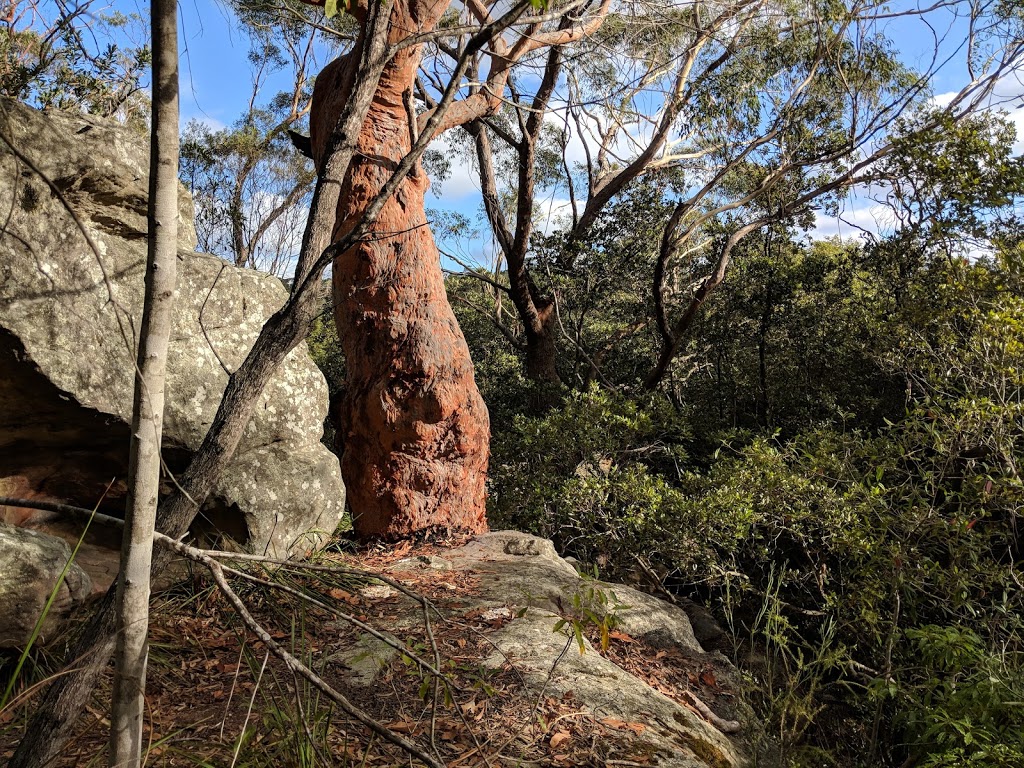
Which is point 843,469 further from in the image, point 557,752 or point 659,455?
point 557,752

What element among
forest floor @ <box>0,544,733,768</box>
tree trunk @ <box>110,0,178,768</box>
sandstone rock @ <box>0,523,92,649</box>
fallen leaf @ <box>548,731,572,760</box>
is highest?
tree trunk @ <box>110,0,178,768</box>

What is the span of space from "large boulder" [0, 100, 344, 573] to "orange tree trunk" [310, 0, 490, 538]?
72 cm

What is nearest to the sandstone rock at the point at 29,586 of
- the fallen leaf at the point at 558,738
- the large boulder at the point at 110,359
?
the large boulder at the point at 110,359

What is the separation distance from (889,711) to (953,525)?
1.55 m

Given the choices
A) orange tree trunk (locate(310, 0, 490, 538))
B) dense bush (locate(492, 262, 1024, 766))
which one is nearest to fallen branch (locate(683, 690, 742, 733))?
dense bush (locate(492, 262, 1024, 766))

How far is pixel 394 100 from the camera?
21.0 feet

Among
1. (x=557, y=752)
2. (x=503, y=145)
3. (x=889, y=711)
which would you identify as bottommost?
(x=889, y=711)

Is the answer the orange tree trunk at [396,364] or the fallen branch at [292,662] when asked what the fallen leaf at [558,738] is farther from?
the orange tree trunk at [396,364]

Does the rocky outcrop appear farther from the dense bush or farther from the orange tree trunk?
the orange tree trunk

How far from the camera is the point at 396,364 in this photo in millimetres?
6156

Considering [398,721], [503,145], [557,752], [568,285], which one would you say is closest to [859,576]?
[557,752]

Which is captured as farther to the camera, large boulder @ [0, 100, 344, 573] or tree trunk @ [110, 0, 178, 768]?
large boulder @ [0, 100, 344, 573]

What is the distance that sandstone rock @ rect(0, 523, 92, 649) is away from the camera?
3.24 meters

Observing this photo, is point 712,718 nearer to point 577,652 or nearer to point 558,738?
point 577,652
